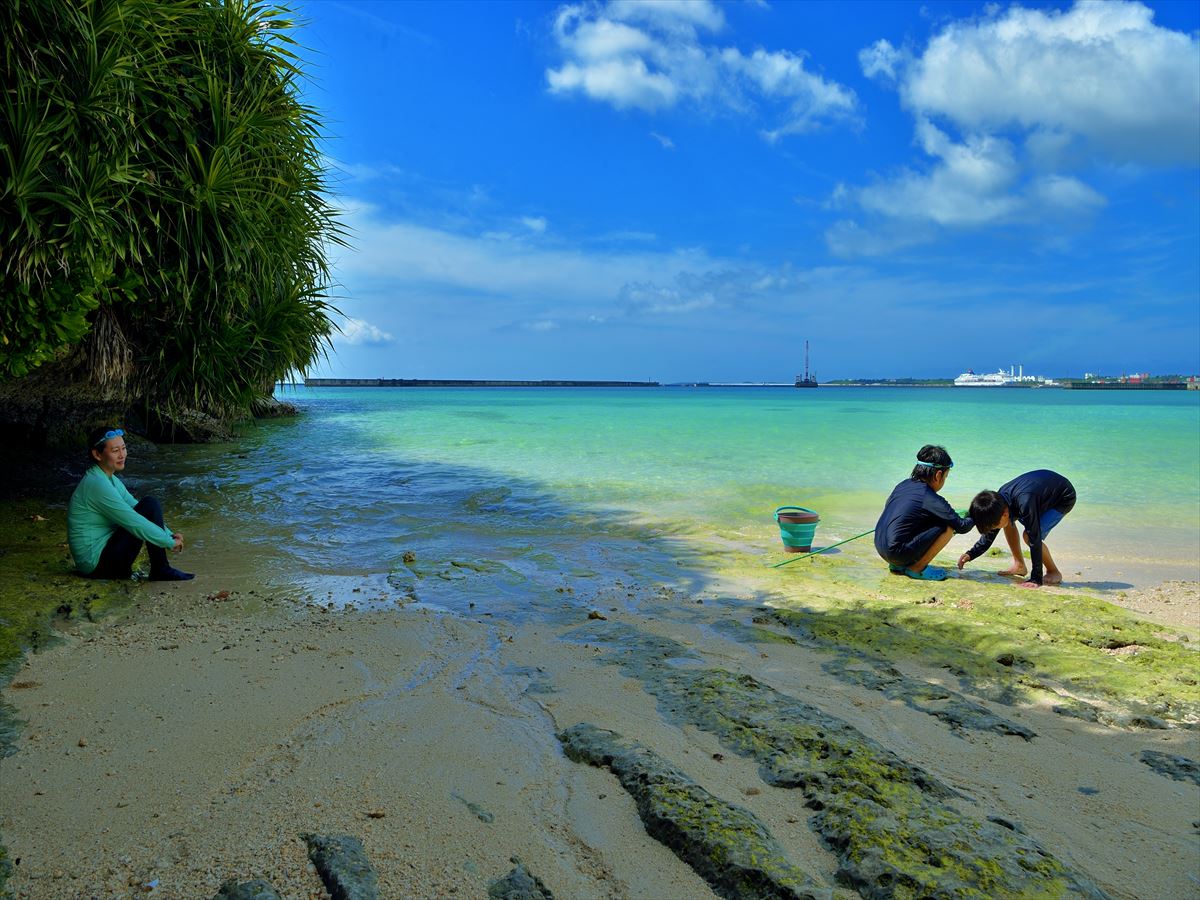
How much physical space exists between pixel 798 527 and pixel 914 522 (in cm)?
116

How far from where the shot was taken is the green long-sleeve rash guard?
525 centimetres

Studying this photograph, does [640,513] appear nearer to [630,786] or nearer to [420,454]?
[630,786]

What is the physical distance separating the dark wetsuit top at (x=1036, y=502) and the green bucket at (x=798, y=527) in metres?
1.77

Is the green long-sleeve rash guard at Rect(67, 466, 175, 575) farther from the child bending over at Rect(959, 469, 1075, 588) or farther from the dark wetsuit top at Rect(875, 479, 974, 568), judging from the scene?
the child bending over at Rect(959, 469, 1075, 588)

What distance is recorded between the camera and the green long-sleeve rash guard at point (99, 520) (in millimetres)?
5254

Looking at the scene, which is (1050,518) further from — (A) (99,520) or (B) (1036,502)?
(A) (99,520)

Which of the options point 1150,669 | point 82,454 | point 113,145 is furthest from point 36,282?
point 1150,669

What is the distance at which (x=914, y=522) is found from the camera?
6672 mm

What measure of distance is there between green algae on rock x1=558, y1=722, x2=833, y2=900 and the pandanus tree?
5887 mm

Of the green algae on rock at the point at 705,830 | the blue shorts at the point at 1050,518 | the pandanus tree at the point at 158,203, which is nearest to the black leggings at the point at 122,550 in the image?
the pandanus tree at the point at 158,203

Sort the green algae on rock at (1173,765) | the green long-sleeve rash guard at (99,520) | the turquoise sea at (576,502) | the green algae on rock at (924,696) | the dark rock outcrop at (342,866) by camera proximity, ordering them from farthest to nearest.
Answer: the turquoise sea at (576,502)
the green long-sleeve rash guard at (99,520)
the green algae on rock at (924,696)
the green algae on rock at (1173,765)
the dark rock outcrop at (342,866)

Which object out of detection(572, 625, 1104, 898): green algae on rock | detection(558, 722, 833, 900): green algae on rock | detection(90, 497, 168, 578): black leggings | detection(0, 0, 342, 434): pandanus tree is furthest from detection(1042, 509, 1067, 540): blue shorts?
detection(0, 0, 342, 434): pandanus tree

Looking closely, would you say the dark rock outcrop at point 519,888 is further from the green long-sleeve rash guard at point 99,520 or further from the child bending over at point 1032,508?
the child bending over at point 1032,508

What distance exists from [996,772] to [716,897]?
153 cm
